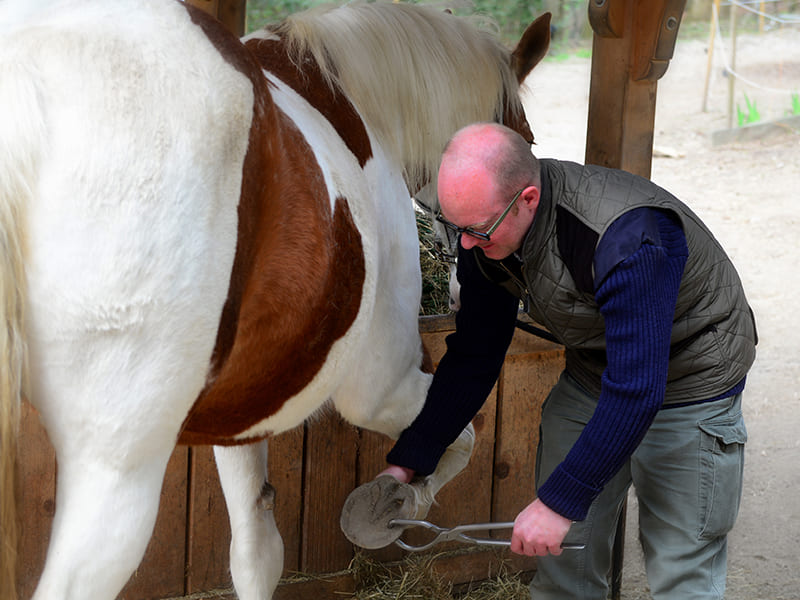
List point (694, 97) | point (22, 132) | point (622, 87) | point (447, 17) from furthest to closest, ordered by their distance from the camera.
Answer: point (694, 97) < point (622, 87) < point (447, 17) < point (22, 132)

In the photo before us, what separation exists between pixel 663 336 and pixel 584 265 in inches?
8.9

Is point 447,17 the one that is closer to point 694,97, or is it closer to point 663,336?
point 663,336

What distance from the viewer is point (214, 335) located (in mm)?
1527

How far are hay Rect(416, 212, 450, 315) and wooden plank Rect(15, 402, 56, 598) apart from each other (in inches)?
50.7

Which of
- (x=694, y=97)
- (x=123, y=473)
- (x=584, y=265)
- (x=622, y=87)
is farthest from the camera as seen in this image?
(x=694, y=97)

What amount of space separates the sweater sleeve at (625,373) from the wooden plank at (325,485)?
1149 millimetres

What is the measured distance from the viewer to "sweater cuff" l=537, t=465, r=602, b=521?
5.90 feet

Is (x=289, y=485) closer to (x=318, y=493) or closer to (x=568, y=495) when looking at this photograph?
(x=318, y=493)

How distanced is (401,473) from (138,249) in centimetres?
116

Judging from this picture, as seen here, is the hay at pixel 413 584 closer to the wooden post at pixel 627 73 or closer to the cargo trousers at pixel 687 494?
the cargo trousers at pixel 687 494

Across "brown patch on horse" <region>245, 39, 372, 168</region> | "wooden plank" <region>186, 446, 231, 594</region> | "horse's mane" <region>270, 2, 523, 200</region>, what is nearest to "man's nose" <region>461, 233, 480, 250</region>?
"brown patch on horse" <region>245, 39, 372, 168</region>

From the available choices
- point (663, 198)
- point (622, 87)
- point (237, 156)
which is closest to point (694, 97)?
point (622, 87)

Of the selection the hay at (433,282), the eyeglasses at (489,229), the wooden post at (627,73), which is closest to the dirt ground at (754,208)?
the wooden post at (627,73)

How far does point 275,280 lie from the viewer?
1.70 meters
